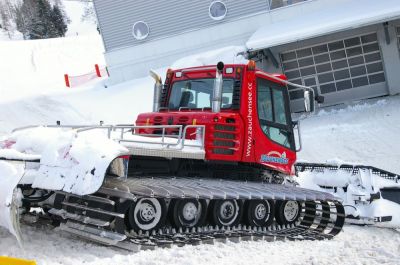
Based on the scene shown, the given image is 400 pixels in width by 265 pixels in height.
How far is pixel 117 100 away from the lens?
817 inches

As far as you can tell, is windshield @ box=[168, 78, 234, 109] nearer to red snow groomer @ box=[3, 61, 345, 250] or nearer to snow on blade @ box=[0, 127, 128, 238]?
red snow groomer @ box=[3, 61, 345, 250]

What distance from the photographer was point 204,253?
603 centimetres

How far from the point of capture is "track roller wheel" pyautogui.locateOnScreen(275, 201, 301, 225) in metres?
8.30

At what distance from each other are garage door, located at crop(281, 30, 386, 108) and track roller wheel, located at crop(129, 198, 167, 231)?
14.9 metres

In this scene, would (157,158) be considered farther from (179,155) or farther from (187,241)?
(187,241)

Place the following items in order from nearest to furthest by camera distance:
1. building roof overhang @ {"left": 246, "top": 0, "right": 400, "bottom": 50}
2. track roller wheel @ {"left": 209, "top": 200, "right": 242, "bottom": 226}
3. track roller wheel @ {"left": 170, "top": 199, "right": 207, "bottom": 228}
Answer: track roller wheel @ {"left": 170, "top": 199, "right": 207, "bottom": 228}
track roller wheel @ {"left": 209, "top": 200, "right": 242, "bottom": 226}
building roof overhang @ {"left": 246, "top": 0, "right": 400, "bottom": 50}

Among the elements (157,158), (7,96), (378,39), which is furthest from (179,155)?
(7,96)

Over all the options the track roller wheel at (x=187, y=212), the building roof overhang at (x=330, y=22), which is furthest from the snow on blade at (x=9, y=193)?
the building roof overhang at (x=330, y=22)

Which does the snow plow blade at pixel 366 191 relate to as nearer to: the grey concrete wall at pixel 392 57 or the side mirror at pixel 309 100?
the side mirror at pixel 309 100

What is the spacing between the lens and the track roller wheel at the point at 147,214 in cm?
616

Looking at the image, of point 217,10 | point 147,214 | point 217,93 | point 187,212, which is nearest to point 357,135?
point 217,93

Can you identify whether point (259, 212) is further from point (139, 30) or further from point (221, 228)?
point (139, 30)

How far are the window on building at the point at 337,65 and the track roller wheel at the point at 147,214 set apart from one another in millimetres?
14869

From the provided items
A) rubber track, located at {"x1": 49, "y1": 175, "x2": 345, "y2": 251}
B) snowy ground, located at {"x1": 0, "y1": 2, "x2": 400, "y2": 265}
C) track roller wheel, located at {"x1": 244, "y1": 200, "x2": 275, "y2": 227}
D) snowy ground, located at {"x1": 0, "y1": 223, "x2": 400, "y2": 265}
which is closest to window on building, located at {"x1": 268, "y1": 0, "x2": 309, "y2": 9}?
snowy ground, located at {"x1": 0, "y1": 2, "x2": 400, "y2": 265}
